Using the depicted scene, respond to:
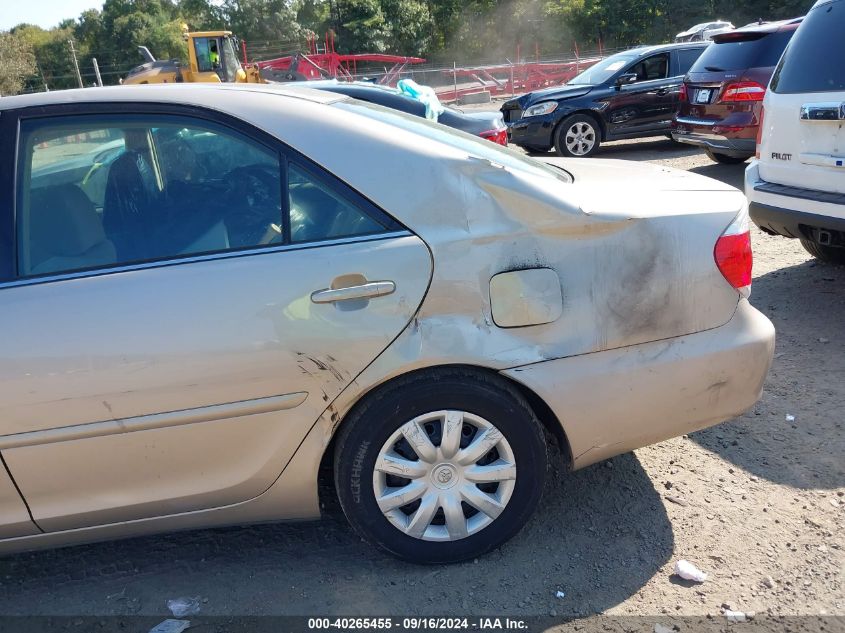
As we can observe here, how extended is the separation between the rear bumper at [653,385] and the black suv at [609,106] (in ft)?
29.0

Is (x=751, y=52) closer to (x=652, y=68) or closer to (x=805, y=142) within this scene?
(x=652, y=68)

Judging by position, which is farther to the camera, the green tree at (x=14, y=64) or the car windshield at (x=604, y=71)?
the green tree at (x=14, y=64)

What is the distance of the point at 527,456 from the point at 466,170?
1.00 m

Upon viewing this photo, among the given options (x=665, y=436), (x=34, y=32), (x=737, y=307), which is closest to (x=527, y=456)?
(x=665, y=436)

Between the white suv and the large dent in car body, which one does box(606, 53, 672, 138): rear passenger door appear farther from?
the large dent in car body

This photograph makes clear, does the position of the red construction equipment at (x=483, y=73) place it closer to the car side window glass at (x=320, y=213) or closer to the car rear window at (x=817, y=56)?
the car rear window at (x=817, y=56)

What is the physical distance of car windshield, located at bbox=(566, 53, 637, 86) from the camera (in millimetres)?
11305

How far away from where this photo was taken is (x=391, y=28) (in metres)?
44.8

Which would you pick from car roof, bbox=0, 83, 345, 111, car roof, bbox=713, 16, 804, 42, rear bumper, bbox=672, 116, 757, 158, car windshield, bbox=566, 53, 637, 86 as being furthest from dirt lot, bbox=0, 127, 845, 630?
car windshield, bbox=566, 53, 637, 86

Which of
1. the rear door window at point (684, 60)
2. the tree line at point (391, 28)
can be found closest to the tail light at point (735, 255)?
the rear door window at point (684, 60)

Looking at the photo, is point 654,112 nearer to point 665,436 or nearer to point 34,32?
point 665,436

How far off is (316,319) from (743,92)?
7859 mm

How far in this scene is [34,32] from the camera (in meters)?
58.3

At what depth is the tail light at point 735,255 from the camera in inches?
101
